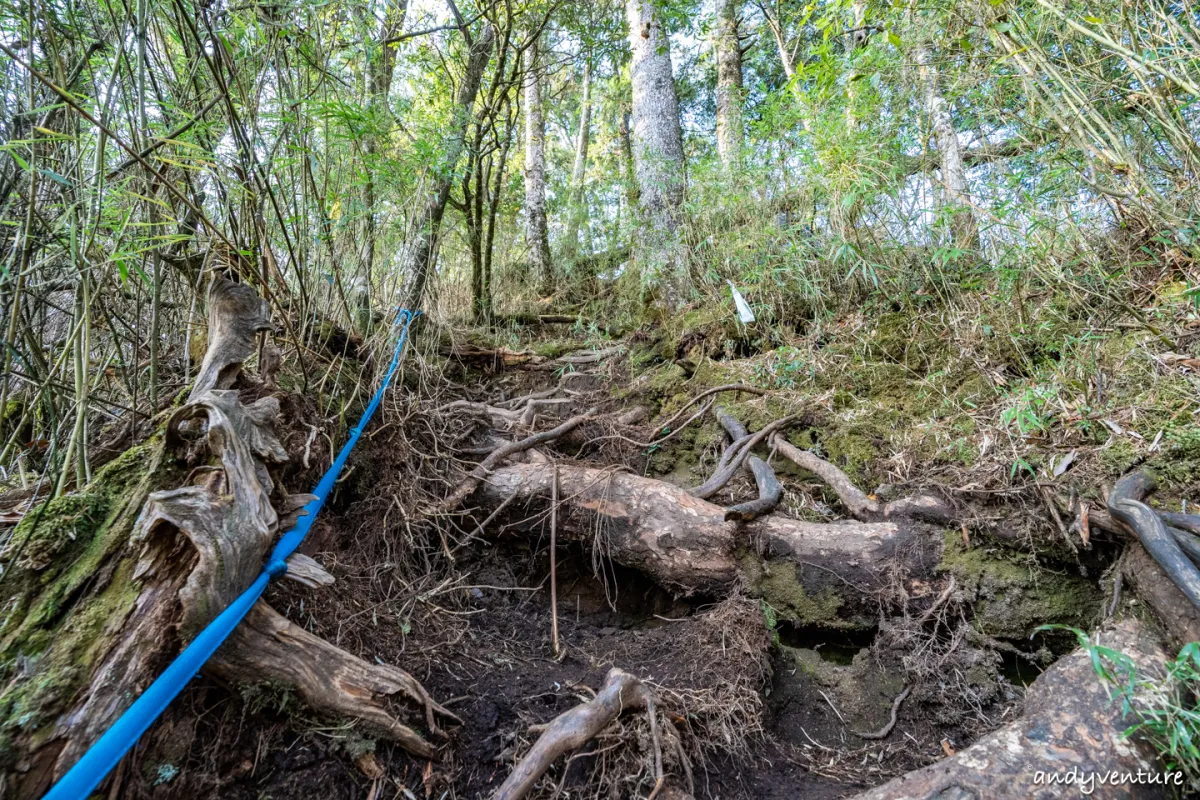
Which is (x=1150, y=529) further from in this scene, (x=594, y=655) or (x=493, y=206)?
(x=493, y=206)

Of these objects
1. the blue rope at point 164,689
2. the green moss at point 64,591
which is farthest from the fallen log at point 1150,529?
the green moss at point 64,591

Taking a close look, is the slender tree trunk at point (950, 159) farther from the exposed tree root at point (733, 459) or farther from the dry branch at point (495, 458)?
the dry branch at point (495, 458)

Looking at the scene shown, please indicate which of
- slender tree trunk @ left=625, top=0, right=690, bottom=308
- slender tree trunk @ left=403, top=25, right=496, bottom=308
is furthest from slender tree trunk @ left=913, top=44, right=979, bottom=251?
slender tree trunk @ left=403, top=25, right=496, bottom=308

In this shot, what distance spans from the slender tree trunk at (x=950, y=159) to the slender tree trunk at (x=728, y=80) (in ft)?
7.64

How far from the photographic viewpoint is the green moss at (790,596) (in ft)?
6.61

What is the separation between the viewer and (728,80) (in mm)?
5781

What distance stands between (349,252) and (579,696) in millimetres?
2273

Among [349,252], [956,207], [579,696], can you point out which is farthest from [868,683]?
[349,252]

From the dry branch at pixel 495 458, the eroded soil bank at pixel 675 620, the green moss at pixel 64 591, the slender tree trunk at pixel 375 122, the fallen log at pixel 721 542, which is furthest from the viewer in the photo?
the slender tree trunk at pixel 375 122

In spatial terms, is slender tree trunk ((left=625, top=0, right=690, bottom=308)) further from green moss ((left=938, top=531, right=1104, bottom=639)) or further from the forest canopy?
green moss ((left=938, top=531, right=1104, bottom=639))

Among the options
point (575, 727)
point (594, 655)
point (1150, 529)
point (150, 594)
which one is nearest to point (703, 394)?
point (594, 655)

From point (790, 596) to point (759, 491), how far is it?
53cm

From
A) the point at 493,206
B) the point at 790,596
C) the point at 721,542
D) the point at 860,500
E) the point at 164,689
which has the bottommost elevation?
the point at 790,596

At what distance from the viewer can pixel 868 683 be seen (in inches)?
72.1
